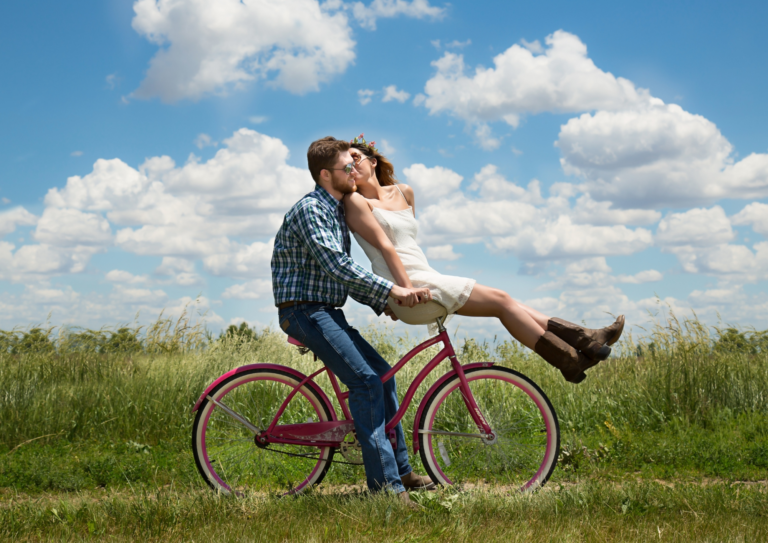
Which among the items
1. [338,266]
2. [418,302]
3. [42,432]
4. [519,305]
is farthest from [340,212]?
[42,432]

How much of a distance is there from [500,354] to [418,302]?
5630 millimetres

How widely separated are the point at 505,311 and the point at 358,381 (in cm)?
111

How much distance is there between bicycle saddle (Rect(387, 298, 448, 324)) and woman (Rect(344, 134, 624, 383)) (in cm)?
7

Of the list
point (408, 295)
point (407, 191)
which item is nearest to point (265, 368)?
point (408, 295)

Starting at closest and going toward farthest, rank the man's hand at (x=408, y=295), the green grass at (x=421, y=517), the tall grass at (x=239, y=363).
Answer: the green grass at (x=421, y=517), the man's hand at (x=408, y=295), the tall grass at (x=239, y=363)

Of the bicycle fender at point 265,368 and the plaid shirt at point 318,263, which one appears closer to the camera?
the plaid shirt at point 318,263

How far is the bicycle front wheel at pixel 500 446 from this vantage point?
14.6 feet

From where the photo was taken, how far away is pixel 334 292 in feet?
13.9

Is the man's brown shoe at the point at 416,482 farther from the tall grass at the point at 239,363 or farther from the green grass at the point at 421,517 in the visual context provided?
the tall grass at the point at 239,363

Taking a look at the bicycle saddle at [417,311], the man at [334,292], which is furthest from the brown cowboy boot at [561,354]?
the man at [334,292]

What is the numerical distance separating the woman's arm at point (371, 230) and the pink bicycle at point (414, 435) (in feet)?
0.94

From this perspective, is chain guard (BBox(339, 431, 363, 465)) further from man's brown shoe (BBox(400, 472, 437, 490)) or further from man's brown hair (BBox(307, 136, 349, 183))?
man's brown hair (BBox(307, 136, 349, 183))

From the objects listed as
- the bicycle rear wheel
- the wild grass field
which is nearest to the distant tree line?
the wild grass field

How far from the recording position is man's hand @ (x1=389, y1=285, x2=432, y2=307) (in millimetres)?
3983
